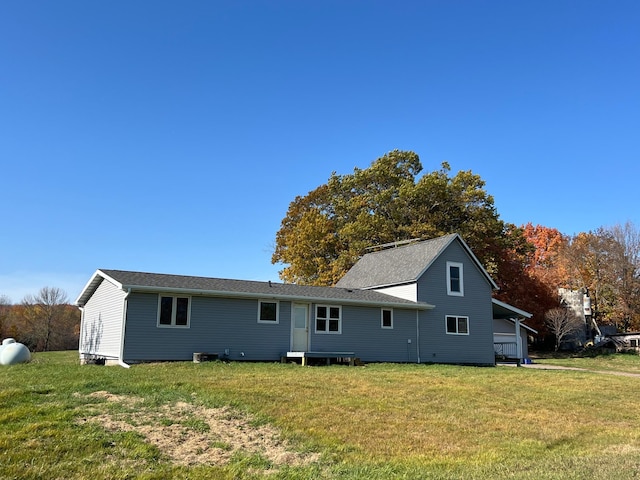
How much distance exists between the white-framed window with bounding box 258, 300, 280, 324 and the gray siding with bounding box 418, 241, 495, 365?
22.1 feet

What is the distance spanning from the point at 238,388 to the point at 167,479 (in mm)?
5279

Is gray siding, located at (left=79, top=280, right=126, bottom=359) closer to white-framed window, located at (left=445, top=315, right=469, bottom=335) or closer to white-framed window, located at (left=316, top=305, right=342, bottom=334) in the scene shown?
white-framed window, located at (left=316, top=305, right=342, bottom=334)

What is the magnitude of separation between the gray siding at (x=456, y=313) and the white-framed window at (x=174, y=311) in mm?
10171

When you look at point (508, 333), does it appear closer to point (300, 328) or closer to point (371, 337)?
point (371, 337)

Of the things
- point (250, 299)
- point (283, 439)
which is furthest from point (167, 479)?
point (250, 299)

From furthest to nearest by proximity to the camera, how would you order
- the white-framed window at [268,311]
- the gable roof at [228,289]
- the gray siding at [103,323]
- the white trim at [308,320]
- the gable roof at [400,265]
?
the gable roof at [400,265], the white trim at [308,320], the white-framed window at [268,311], the gray siding at [103,323], the gable roof at [228,289]

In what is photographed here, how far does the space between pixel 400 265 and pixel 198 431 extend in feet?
61.4

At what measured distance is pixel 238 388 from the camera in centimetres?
1132

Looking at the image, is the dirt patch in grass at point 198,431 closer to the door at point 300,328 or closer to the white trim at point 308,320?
the white trim at point 308,320

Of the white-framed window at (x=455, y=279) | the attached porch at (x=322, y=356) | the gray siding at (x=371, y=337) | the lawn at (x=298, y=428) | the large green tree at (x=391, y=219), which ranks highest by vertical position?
the large green tree at (x=391, y=219)

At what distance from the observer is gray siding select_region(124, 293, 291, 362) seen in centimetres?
1772

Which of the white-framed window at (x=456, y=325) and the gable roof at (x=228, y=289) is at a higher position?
the gable roof at (x=228, y=289)

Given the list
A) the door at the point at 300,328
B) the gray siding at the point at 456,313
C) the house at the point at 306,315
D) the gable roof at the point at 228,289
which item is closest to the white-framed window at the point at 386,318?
the house at the point at 306,315

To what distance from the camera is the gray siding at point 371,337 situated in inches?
836
